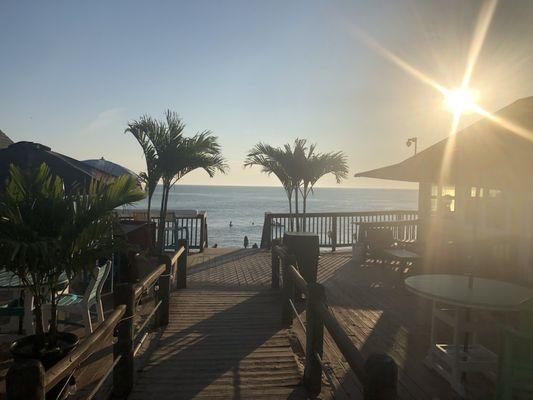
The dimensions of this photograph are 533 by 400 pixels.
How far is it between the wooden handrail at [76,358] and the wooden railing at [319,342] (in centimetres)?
146

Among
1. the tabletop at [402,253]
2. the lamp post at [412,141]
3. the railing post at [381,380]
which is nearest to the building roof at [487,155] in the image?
the tabletop at [402,253]

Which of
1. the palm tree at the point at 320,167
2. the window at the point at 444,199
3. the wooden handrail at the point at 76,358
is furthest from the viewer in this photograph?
the palm tree at the point at 320,167

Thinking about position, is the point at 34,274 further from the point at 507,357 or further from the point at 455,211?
the point at 455,211

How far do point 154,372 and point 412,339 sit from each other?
8.96 ft

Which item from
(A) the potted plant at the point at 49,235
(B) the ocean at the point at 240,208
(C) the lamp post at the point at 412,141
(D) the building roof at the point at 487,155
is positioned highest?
(C) the lamp post at the point at 412,141

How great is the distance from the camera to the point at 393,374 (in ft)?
5.70

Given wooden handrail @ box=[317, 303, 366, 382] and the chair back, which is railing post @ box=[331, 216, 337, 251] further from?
wooden handrail @ box=[317, 303, 366, 382]

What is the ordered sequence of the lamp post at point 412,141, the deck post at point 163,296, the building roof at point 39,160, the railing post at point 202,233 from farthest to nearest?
the lamp post at point 412,141 < the railing post at point 202,233 < the building roof at point 39,160 < the deck post at point 163,296

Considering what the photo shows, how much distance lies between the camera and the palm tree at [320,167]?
11.1 metres

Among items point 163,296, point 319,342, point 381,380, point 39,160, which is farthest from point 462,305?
point 39,160

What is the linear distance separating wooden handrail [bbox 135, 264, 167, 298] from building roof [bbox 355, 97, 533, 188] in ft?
10.5

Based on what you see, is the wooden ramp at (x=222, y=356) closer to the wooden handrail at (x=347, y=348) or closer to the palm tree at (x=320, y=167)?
the wooden handrail at (x=347, y=348)

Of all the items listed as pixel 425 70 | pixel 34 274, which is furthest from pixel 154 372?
pixel 425 70

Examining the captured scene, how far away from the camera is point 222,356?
154 inches
